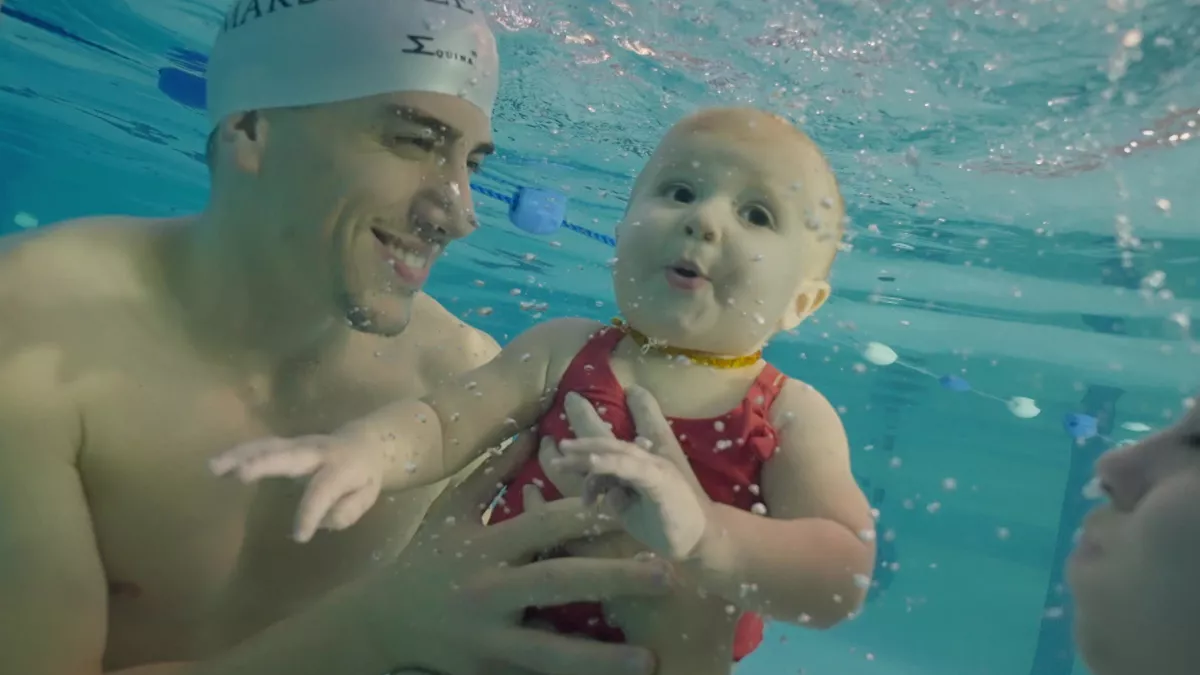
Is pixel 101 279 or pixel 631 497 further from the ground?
pixel 631 497

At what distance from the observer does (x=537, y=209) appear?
11.5 meters

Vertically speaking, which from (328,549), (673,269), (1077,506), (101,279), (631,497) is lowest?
(1077,506)

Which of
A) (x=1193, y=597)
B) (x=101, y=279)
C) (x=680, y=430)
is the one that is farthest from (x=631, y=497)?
(x=101, y=279)

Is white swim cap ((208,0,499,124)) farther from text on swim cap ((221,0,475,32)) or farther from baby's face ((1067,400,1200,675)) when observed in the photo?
baby's face ((1067,400,1200,675))

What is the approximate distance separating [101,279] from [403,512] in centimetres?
139

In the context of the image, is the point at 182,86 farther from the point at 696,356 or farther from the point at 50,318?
the point at 696,356

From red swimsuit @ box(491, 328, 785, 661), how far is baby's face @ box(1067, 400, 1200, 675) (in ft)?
3.08

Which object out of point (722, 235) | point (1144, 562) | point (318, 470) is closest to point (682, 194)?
point (722, 235)

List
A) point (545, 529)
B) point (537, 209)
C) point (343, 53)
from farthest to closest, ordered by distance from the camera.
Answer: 1. point (537, 209)
2. point (343, 53)
3. point (545, 529)

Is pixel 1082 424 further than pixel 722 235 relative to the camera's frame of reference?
Yes

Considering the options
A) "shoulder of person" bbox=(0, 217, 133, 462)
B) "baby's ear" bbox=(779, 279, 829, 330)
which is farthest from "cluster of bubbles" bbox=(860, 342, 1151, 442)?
"shoulder of person" bbox=(0, 217, 133, 462)

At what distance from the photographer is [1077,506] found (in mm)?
14562

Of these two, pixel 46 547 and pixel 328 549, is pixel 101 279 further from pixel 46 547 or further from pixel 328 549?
pixel 328 549

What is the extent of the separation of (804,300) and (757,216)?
440mm
